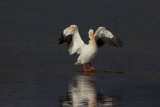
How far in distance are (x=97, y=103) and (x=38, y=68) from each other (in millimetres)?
6823

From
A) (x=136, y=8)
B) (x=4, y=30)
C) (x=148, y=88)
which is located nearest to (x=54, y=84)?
(x=148, y=88)

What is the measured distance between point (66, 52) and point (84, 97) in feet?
33.5

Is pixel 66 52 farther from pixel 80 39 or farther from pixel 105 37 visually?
pixel 105 37

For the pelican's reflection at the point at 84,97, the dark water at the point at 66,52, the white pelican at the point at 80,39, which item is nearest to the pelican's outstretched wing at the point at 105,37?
the white pelican at the point at 80,39

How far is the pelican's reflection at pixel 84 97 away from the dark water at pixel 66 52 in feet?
0.67

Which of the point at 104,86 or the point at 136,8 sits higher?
the point at 136,8

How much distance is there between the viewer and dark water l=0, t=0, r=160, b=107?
1344cm

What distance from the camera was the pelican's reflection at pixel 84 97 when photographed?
1191 cm

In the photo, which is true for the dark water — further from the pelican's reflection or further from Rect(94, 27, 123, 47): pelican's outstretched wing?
Rect(94, 27, 123, 47): pelican's outstretched wing

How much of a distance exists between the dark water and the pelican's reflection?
0.20m

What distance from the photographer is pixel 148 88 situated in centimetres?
1413

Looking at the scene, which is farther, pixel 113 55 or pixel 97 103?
pixel 113 55

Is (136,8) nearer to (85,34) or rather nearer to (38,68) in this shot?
(85,34)

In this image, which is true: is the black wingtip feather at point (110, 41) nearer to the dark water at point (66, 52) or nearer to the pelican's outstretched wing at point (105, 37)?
the pelican's outstretched wing at point (105, 37)
